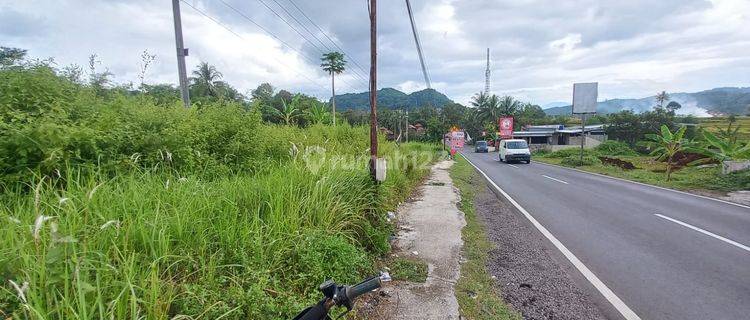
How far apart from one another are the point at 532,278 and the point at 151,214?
166 inches

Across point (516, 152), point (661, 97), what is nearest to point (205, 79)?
point (516, 152)

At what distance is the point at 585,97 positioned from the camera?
2572 cm

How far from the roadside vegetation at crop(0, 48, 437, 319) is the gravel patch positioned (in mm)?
1637

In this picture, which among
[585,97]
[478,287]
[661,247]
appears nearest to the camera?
[478,287]

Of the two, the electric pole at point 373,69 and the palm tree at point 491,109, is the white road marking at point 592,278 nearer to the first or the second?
the electric pole at point 373,69

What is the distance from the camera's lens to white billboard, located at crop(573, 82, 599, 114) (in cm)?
2520

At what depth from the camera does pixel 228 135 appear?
20.5 ft

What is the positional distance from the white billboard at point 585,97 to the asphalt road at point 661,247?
17.3 meters

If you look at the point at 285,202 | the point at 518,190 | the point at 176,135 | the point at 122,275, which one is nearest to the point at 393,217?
the point at 285,202

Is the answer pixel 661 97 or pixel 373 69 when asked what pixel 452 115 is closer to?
pixel 661 97

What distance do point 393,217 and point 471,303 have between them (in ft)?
10.8

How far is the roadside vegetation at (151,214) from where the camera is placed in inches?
80.0

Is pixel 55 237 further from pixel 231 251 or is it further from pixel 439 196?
pixel 439 196

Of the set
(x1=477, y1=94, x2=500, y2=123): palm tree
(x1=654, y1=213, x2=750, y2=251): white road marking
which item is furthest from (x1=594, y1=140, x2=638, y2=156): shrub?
(x1=654, y1=213, x2=750, y2=251): white road marking
